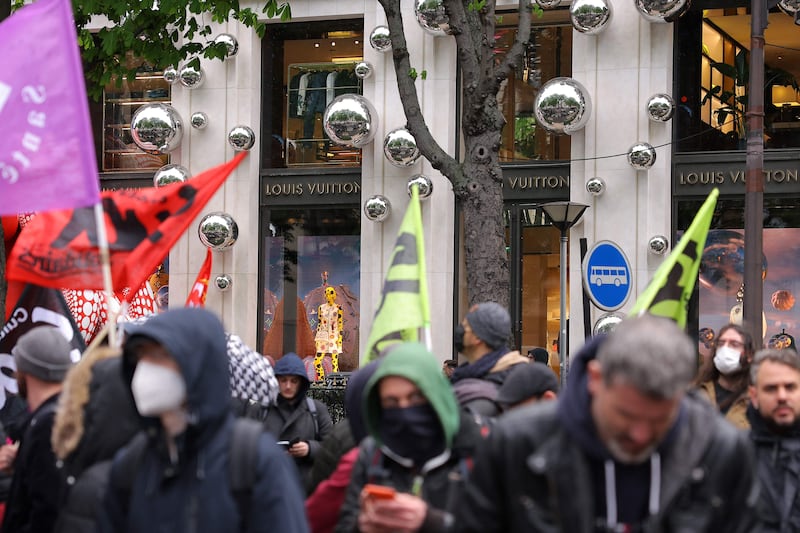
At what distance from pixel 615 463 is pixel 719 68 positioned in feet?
54.9

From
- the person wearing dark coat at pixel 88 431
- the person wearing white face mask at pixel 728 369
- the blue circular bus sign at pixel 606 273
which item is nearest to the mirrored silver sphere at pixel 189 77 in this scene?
the blue circular bus sign at pixel 606 273

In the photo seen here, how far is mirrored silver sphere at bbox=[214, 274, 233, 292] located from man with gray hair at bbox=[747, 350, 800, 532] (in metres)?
15.4

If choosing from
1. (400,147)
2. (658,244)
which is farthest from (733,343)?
(400,147)

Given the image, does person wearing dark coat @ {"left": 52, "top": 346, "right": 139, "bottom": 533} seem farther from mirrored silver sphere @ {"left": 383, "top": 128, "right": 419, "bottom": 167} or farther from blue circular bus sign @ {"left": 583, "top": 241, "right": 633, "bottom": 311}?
mirrored silver sphere @ {"left": 383, "top": 128, "right": 419, "bottom": 167}

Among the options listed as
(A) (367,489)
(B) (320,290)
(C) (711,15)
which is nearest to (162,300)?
(B) (320,290)

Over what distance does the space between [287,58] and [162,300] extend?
13.7 feet

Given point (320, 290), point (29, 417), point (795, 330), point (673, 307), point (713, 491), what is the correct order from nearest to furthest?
point (713, 491), point (29, 417), point (673, 307), point (795, 330), point (320, 290)

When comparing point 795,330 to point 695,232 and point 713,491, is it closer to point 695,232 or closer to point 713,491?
point 695,232

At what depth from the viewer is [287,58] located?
2167 centimetres

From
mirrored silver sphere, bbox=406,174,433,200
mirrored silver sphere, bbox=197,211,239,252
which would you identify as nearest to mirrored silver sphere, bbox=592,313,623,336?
mirrored silver sphere, bbox=406,174,433,200

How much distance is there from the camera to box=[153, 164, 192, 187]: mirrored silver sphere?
801 inches

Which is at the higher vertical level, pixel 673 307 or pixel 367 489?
pixel 673 307

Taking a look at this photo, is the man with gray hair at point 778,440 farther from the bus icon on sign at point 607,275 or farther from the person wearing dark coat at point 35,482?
the bus icon on sign at point 607,275

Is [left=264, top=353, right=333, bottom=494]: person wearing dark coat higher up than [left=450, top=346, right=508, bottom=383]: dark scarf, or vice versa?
[left=450, top=346, right=508, bottom=383]: dark scarf
